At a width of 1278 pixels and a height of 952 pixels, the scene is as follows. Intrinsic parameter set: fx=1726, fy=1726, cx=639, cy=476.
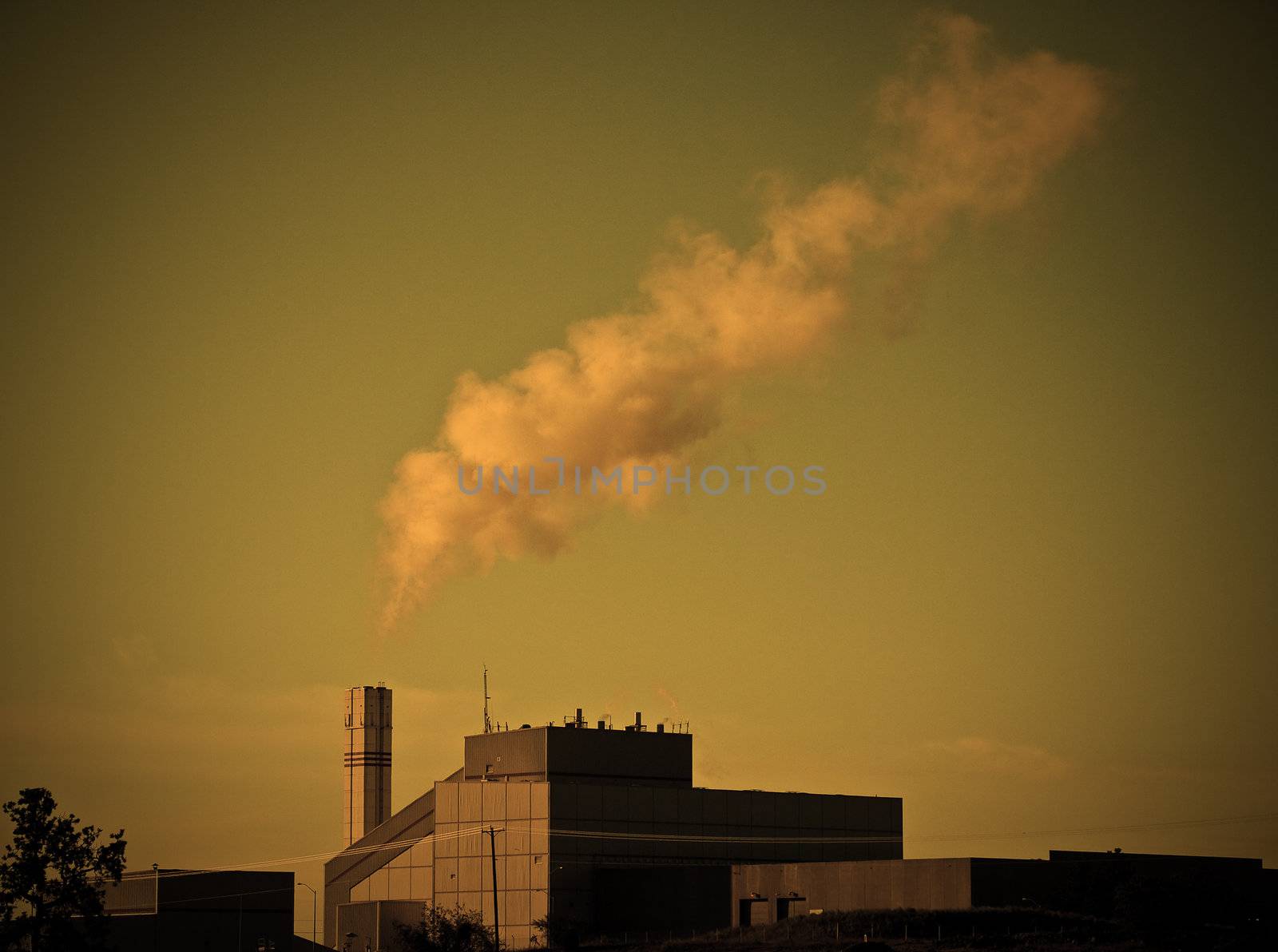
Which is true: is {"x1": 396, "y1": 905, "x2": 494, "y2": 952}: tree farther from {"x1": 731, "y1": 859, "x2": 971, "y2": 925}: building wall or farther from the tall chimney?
the tall chimney

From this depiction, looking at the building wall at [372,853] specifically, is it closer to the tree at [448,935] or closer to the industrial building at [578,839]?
the industrial building at [578,839]

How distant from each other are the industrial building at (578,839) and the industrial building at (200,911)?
4964mm

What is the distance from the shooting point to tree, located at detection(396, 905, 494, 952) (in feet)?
268

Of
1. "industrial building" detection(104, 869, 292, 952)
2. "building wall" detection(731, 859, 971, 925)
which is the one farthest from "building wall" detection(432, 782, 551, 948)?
"building wall" detection(731, 859, 971, 925)

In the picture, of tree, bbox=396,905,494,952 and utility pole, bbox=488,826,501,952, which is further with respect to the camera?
tree, bbox=396,905,494,952

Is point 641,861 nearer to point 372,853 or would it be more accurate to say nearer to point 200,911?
point 372,853

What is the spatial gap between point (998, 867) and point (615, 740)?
25443 millimetres

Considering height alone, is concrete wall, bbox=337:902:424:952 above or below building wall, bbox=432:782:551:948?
below

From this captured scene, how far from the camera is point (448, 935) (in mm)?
82125

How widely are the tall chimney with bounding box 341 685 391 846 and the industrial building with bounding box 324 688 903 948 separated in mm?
611

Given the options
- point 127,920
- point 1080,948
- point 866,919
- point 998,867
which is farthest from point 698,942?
point 127,920

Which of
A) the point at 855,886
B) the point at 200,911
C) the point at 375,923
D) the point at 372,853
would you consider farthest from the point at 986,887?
the point at 200,911

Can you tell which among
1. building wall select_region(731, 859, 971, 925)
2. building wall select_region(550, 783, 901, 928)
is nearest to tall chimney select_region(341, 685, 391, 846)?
building wall select_region(550, 783, 901, 928)

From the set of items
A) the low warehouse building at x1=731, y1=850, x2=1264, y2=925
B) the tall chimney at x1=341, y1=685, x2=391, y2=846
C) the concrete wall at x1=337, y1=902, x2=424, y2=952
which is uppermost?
the tall chimney at x1=341, y1=685, x2=391, y2=846
